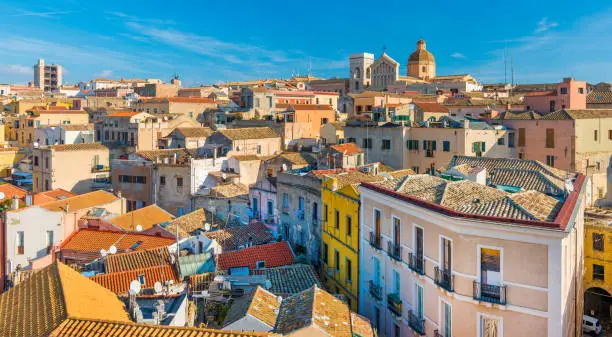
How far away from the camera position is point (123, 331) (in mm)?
10438

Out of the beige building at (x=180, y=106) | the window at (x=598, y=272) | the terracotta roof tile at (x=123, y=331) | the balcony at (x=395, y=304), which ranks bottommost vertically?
the window at (x=598, y=272)

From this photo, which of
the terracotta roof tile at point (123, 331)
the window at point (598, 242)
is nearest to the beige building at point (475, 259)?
the terracotta roof tile at point (123, 331)

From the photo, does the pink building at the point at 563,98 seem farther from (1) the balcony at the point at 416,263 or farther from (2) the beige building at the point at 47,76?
(2) the beige building at the point at 47,76

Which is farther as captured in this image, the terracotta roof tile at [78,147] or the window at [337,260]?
the terracotta roof tile at [78,147]

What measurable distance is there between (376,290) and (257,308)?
5.64 meters

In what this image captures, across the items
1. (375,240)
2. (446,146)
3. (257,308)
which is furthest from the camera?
(446,146)

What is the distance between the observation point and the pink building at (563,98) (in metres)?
39.0

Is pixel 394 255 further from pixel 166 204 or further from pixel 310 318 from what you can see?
pixel 166 204

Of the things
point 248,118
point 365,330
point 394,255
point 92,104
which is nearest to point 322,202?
point 394,255

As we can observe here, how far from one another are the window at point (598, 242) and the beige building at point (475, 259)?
20.6ft

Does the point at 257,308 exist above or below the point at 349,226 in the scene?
below

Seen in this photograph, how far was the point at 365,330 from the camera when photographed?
51.2 ft

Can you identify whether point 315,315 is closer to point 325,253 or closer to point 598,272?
point 325,253

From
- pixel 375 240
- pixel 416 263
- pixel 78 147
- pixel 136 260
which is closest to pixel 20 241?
pixel 136 260
